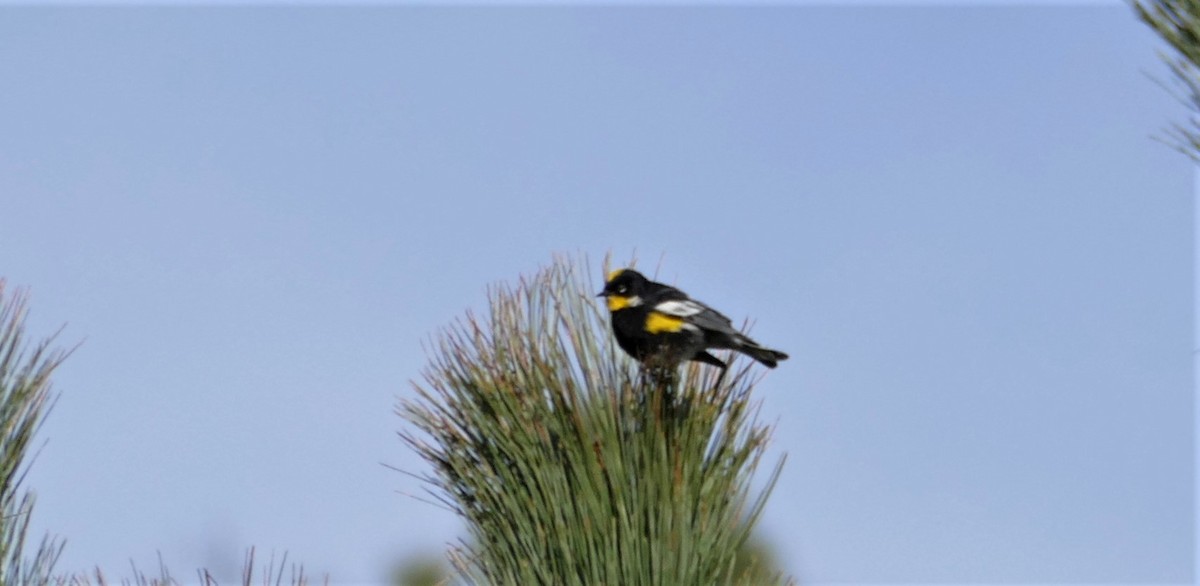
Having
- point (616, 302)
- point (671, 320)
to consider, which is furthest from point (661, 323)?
point (616, 302)

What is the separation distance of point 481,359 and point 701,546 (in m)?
0.79

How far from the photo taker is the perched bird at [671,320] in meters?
4.77

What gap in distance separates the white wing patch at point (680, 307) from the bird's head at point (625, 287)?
0.14 metres

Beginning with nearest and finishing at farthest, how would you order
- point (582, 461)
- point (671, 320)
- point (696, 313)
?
point (582, 461) < point (671, 320) < point (696, 313)

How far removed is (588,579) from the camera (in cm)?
375

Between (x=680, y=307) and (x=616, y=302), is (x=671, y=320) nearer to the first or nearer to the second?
(x=680, y=307)

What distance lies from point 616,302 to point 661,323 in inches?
10.8

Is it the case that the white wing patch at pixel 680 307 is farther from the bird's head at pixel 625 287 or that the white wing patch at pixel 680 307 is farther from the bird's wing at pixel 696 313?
the bird's head at pixel 625 287

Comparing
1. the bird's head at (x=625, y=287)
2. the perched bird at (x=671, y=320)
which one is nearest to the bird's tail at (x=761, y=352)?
the perched bird at (x=671, y=320)

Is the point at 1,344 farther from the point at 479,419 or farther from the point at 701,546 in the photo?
the point at 701,546

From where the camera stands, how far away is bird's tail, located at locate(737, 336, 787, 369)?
17.7 ft

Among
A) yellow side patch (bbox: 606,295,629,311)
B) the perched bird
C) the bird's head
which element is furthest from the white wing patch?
yellow side patch (bbox: 606,295,629,311)

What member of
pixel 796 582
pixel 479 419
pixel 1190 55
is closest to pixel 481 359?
pixel 479 419

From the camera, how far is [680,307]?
18.5 feet
